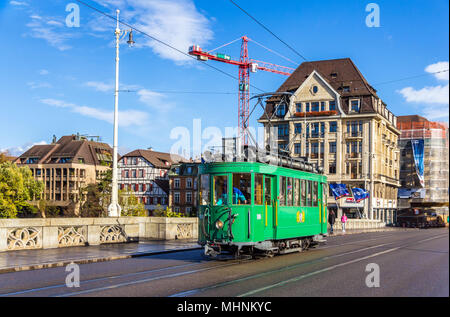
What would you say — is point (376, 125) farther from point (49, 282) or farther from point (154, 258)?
point (49, 282)

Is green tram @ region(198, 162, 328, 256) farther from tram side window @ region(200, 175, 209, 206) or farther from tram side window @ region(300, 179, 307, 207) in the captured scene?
tram side window @ region(300, 179, 307, 207)

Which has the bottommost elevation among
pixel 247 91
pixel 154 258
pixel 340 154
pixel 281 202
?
pixel 154 258

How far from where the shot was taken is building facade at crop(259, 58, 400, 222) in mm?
72188

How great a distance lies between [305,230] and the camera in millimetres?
19406

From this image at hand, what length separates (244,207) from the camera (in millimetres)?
15914

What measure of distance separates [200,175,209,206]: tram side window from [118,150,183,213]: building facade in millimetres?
80566

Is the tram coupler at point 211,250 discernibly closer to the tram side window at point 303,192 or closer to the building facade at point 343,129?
the tram side window at point 303,192

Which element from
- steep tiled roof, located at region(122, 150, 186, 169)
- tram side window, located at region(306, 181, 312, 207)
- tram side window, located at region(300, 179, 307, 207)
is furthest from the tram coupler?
steep tiled roof, located at region(122, 150, 186, 169)

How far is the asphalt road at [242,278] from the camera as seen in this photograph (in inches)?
393

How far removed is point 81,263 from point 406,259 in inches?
379

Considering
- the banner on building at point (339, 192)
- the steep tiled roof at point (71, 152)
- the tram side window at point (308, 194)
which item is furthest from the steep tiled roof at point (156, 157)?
the tram side window at point (308, 194)

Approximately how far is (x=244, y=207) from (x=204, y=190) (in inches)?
59.8
